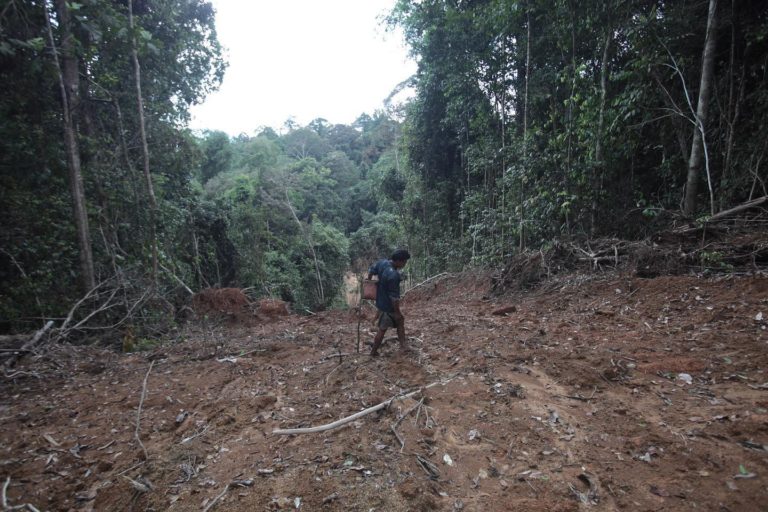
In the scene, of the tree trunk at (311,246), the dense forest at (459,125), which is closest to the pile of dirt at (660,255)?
the dense forest at (459,125)

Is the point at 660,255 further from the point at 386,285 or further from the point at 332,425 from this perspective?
the point at 332,425

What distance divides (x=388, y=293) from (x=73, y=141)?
6.15 m

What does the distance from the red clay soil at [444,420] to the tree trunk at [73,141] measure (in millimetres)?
1906

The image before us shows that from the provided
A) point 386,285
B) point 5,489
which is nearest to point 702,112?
point 386,285

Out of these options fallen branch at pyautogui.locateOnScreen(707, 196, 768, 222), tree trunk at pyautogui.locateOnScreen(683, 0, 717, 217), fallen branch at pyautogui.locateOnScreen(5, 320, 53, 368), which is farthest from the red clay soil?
tree trunk at pyautogui.locateOnScreen(683, 0, 717, 217)

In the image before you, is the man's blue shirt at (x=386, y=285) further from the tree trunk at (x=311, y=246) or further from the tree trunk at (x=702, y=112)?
the tree trunk at (x=311, y=246)

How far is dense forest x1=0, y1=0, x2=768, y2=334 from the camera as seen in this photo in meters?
5.93

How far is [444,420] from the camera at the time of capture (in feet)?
9.89

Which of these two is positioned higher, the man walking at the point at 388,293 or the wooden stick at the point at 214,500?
the man walking at the point at 388,293

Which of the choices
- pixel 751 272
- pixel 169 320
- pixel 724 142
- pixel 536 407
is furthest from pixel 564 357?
pixel 169 320

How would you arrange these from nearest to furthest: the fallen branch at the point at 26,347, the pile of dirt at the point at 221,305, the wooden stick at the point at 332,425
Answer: the wooden stick at the point at 332,425 → the fallen branch at the point at 26,347 → the pile of dirt at the point at 221,305

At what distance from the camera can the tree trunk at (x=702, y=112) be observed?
209 inches

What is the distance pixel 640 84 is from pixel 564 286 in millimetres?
3709

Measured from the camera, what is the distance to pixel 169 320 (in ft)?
23.8
